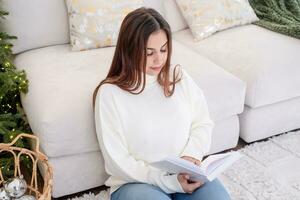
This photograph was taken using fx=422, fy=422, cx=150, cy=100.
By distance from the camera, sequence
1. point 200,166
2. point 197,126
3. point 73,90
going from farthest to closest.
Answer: point 73,90 < point 197,126 < point 200,166

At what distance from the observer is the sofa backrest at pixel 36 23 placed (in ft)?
6.59

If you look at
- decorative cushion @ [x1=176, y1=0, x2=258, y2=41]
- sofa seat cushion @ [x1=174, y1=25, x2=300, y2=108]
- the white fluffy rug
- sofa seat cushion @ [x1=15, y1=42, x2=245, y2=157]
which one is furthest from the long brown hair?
decorative cushion @ [x1=176, y1=0, x2=258, y2=41]

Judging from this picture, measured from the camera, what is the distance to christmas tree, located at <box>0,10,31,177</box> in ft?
5.33

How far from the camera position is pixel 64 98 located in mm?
1611

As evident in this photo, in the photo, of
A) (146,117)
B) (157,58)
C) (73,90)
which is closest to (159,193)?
(146,117)

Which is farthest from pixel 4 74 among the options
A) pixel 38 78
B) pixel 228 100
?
pixel 228 100

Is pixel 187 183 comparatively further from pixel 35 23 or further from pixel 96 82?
pixel 35 23

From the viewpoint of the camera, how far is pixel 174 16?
8.04ft

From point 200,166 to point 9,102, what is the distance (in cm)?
99

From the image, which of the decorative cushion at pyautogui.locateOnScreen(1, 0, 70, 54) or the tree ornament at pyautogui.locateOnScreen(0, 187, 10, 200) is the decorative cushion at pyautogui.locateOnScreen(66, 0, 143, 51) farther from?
the tree ornament at pyautogui.locateOnScreen(0, 187, 10, 200)

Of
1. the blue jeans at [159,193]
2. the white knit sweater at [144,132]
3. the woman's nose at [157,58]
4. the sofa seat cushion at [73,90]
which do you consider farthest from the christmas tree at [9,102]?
the woman's nose at [157,58]

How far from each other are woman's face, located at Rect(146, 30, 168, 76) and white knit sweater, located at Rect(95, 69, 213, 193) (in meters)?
0.06

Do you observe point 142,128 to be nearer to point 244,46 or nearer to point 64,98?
point 64,98

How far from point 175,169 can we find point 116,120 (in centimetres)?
27
